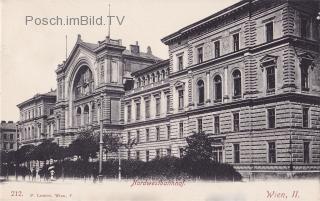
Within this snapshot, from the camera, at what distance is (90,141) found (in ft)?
163

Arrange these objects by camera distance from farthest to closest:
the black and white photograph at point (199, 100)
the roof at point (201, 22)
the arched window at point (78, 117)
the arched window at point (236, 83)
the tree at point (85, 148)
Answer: the arched window at point (78, 117)
the tree at point (85, 148)
the arched window at point (236, 83)
the roof at point (201, 22)
the black and white photograph at point (199, 100)

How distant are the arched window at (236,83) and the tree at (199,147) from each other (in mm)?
4402

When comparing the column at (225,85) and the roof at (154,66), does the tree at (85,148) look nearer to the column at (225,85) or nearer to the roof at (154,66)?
A: the roof at (154,66)

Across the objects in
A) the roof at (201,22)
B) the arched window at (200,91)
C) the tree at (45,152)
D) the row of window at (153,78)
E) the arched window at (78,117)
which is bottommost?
the tree at (45,152)

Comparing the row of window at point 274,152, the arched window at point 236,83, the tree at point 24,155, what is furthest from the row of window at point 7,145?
the row of window at point 274,152

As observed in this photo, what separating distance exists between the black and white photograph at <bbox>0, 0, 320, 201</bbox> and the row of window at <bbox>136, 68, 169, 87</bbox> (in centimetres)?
27

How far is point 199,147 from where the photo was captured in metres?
37.2

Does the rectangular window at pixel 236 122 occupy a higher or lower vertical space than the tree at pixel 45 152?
higher

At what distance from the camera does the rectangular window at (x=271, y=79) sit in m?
35.3

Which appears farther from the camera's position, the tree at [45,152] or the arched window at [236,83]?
the tree at [45,152]

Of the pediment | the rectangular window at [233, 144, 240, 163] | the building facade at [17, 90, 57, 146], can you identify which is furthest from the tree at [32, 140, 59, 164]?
the building facade at [17, 90, 57, 146]

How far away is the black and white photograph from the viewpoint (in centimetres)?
2605

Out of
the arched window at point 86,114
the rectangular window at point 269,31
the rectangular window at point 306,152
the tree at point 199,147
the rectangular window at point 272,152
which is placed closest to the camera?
the rectangular window at point 306,152

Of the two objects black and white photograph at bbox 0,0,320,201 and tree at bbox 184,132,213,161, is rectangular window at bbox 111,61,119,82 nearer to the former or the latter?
black and white photograph at bbox 0,0,320,201
